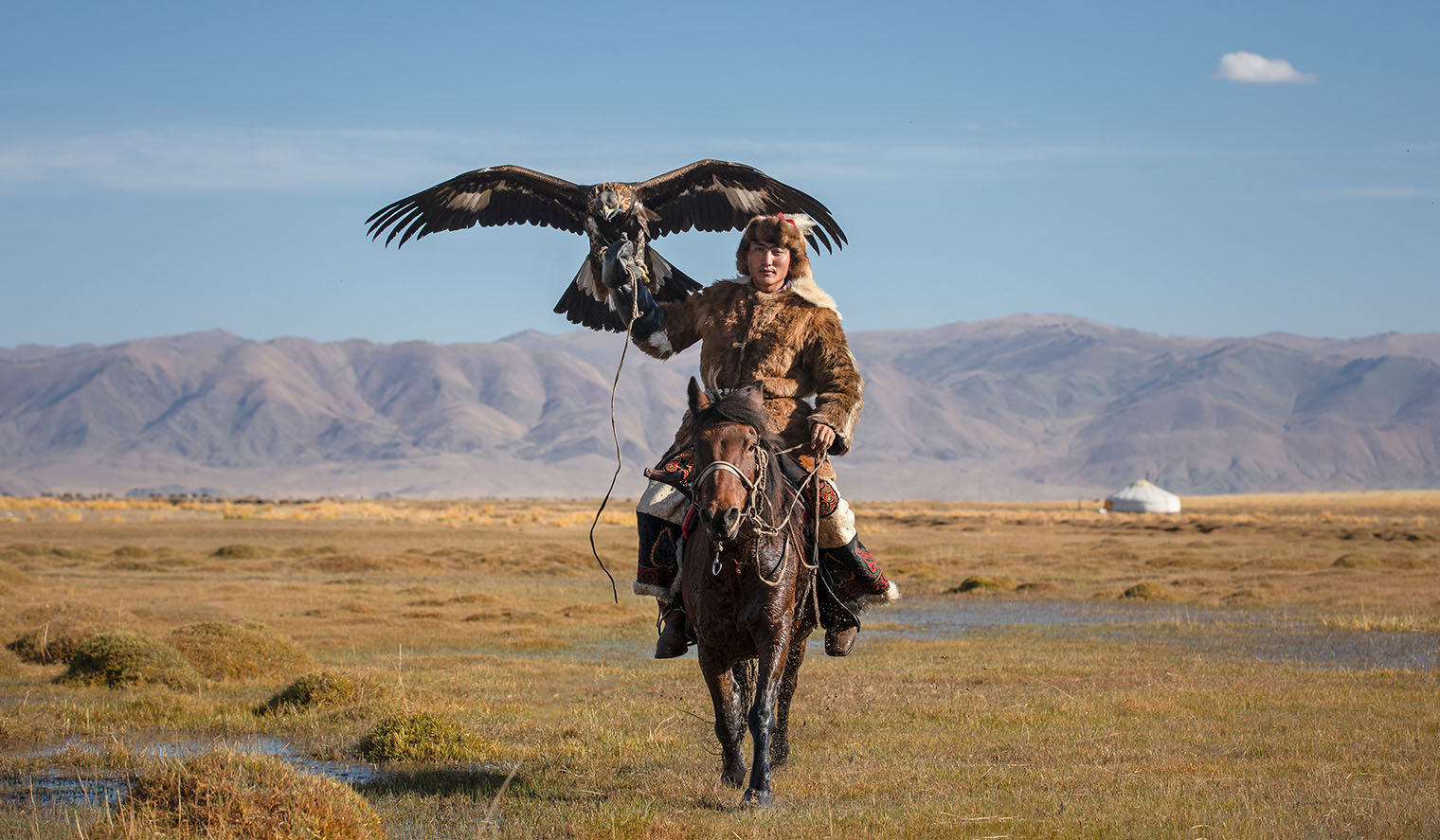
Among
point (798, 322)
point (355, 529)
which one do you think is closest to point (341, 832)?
point (798, 322)

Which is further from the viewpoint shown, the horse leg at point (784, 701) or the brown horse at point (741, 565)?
the horse leg at point (784, 701)

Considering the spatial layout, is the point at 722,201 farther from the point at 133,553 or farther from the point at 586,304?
the point at 133,553

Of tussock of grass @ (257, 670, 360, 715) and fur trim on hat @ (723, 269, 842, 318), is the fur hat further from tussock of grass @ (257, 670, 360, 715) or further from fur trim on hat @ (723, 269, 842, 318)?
tussock of grass @ (257, 670, 360, 715)

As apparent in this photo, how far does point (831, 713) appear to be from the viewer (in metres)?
10.7

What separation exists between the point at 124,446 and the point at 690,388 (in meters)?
211

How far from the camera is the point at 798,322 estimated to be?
7527 millimetres

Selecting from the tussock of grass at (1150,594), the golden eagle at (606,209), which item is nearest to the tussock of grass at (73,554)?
the tussock of grass at (1150,594)

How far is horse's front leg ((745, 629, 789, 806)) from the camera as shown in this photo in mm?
6812

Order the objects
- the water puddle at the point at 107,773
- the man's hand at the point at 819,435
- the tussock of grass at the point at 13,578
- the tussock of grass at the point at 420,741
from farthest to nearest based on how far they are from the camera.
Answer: the tussock of grass at the point at 13,578
the tussock of grass at the point at 420,741
the water puddle at the point at 107,773
the man's hand at the point at 819,435

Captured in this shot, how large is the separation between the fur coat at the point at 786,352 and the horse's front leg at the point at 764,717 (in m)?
1.19

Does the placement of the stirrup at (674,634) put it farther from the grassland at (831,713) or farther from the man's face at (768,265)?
the man's face at (768,265)

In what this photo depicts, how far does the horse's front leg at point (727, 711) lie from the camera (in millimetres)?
7066

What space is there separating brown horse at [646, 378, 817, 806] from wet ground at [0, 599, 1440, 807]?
204 centimetres

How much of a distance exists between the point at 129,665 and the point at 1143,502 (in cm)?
9086
